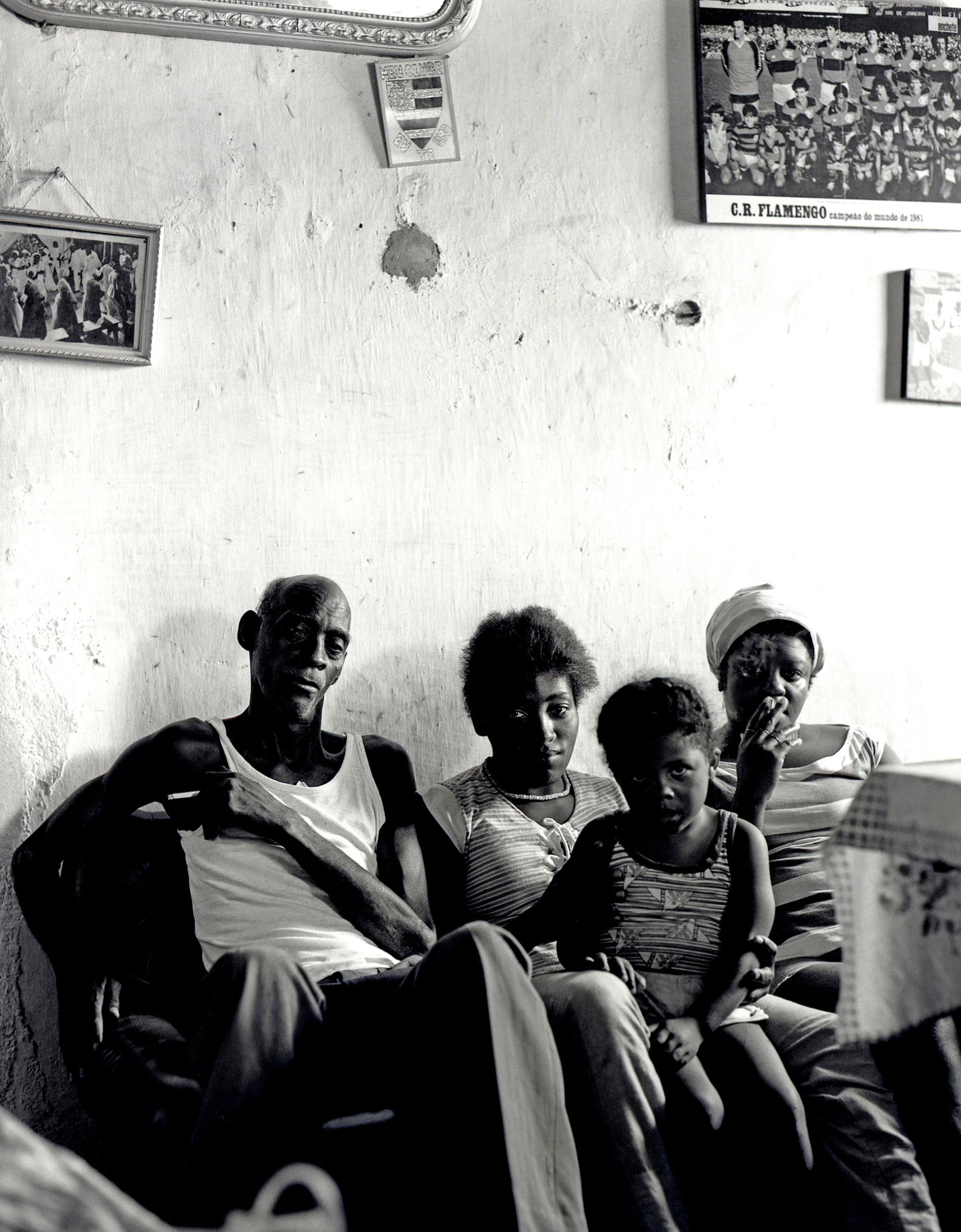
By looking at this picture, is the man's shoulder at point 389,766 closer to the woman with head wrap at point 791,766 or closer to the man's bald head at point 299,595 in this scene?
the man's bald head at point 299,595

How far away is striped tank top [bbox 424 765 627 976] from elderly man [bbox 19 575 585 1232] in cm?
8

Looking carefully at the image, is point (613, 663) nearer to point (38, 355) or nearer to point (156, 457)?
point (156, 457)

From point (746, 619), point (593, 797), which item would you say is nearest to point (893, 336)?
point (746, 619)

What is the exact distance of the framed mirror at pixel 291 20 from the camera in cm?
246

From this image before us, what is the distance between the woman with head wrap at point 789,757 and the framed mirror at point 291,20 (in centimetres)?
132

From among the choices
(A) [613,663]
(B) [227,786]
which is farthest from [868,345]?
(B) [227,786]

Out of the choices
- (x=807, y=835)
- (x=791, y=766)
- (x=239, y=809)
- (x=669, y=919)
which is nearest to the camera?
(x=669, y=919)

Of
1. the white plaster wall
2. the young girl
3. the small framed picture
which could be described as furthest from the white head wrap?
the small framed picture

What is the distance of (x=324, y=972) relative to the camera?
1.87 m

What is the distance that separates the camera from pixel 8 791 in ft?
7.66

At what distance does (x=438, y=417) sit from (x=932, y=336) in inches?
44.4

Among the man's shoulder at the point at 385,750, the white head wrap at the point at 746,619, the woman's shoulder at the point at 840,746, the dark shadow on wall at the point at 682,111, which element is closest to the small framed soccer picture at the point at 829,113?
the dark shadow on wall at the point at 682,111

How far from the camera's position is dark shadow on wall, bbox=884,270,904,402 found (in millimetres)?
2824

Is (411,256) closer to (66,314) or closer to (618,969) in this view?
(66,314)
